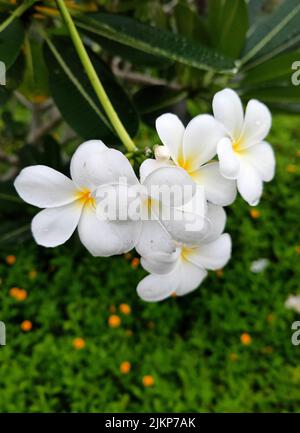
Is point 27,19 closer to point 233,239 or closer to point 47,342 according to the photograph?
point 47,342

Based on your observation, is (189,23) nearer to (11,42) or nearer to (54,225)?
(11,42)

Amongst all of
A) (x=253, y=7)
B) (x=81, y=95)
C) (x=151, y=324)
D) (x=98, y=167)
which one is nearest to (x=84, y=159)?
(x=98, y=167)

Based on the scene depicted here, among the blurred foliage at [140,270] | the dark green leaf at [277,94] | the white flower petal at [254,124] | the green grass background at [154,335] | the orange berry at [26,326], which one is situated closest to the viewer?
the white flower petal at [254,124]

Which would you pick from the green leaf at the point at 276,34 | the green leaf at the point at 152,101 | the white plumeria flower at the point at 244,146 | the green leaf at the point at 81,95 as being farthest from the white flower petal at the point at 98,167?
the green leaf at the point at 276,34

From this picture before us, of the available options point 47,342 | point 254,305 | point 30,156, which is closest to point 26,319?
point 47,342

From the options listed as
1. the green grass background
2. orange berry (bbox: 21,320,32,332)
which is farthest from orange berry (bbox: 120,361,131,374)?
orange berry (bbox: 21,320,32,332)

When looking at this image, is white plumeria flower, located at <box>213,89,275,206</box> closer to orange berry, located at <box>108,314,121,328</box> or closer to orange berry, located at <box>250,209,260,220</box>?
orange berry, located at <box>108,314,121,328</box>
